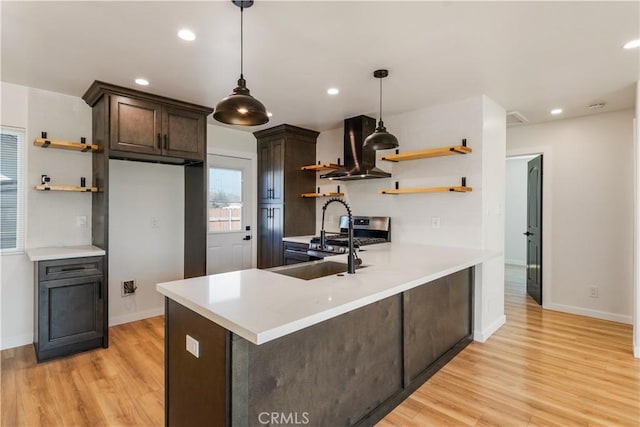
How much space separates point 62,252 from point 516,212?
815 centimetres

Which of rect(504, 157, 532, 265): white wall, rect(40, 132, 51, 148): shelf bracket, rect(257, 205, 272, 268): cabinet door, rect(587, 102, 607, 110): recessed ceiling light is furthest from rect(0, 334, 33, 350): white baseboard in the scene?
rect(504, 157, 532, 265): white wall

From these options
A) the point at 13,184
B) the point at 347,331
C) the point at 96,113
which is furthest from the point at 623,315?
the point at 13,184

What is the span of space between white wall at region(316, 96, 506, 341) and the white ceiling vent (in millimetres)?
245

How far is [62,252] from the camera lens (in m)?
2.95

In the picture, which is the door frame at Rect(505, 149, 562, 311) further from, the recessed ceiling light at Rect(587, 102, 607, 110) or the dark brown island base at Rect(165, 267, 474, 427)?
the dark brown island base at Rect(165, 267, 474, 427)

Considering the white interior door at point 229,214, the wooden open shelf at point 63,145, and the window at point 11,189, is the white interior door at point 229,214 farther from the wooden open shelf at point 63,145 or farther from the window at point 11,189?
the window at point 11,189

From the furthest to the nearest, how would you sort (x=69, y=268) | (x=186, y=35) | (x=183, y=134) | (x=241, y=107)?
(x=183, y=134), (x=69, y=268), (x=186, y=35), (x=241, y=107)

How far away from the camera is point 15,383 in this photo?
244 centimetres

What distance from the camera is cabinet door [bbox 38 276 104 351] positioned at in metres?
2.80

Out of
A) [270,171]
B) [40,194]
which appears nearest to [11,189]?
[40,194]

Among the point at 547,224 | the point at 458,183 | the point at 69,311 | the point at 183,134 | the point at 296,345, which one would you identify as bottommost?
the point at 69,311

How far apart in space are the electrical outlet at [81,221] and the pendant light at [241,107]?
245 centimetres

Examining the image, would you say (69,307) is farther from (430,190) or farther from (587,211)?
(587,211)

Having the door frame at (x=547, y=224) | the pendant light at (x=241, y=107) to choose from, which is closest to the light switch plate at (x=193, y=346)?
the pendant light at (x=241, y=107)
